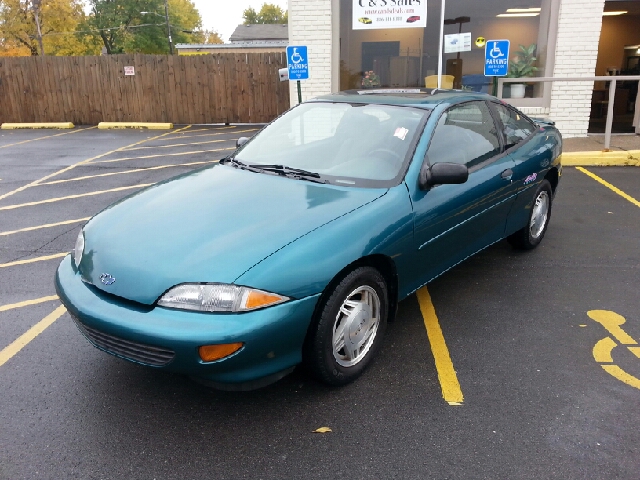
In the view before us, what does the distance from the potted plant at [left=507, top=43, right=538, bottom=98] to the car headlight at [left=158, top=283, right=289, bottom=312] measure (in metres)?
9.85

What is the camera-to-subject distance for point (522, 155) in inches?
179

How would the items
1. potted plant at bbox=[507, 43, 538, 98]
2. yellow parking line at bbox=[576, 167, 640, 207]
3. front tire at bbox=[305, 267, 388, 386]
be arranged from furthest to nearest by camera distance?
potted plant at bbox=[507, 43, 538, 98] < yellow parking line at bbox=[576, 167, 640, 207] < front tire at bbox=[305, 267, 388, 386]

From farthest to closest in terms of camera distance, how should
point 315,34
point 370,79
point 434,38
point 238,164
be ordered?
1. point 370,79
2. point 434,38
3. point 315,34
4. point 238,164

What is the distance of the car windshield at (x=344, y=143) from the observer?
351 cm

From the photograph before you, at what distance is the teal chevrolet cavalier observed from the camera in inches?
100

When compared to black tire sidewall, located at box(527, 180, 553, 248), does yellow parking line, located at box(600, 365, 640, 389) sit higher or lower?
lower

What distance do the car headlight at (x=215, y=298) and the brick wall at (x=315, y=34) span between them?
914 centimetres

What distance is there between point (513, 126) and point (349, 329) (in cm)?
270

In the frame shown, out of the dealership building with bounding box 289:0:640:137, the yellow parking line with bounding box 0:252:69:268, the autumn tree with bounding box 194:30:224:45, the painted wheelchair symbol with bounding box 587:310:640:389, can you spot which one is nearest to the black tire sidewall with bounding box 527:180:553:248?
the painted wheelchair symbol with bounding box 587:310:640:389

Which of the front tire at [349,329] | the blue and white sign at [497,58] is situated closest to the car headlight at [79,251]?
the front tire at [349,329]

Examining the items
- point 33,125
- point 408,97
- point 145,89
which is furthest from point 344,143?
point 33,125

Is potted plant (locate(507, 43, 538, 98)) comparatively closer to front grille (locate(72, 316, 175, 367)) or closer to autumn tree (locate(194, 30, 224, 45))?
front grille (locate(72, 316, 175, 367))

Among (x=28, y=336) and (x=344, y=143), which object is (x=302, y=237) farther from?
(x=28, y=336)

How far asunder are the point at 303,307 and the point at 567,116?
389 inches
